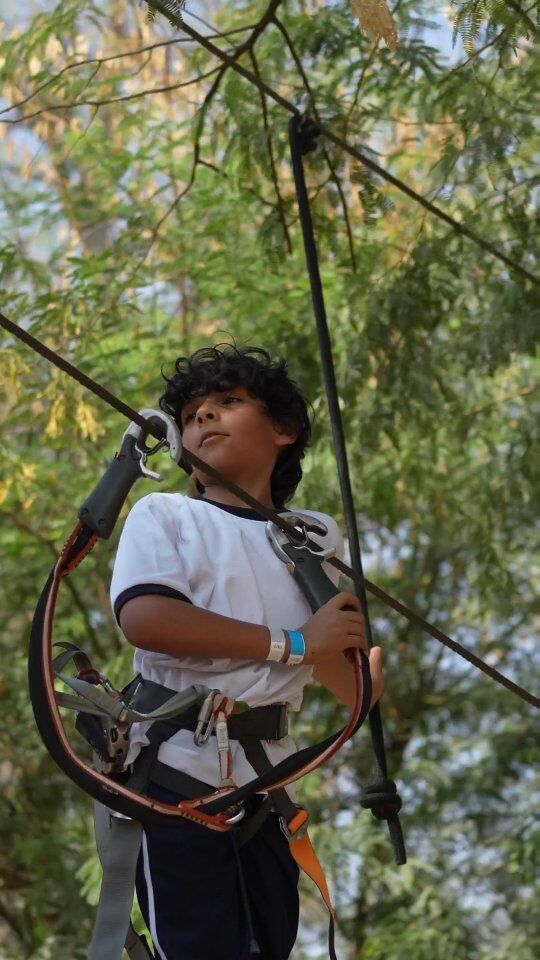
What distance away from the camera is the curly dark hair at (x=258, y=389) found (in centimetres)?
216

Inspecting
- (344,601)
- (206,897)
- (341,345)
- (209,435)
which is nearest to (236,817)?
(206,897)

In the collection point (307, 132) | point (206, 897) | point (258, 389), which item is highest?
point (307, 132)

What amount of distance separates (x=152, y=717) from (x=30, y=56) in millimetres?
2918

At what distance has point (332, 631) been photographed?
1860 mm

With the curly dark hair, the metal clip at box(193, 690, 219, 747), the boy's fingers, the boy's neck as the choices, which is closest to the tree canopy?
the curly dark hair

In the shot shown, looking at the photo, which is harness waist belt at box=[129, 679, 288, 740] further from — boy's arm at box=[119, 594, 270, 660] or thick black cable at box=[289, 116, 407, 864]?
thick black cable at box=[289, 116, 407, 864]

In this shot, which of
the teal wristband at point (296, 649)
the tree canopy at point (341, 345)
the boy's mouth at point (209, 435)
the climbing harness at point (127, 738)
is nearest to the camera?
the climbing harness at point (127, 738)

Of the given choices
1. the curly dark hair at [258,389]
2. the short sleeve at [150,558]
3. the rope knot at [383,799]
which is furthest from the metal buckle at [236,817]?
the curly dark hair at [258,389]

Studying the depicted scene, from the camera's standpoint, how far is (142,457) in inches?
72.3

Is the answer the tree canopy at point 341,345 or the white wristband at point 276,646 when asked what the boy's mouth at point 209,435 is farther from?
the tree canopy at point 341,345

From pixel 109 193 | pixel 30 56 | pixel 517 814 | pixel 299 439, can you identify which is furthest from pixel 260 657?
pixel 517 814

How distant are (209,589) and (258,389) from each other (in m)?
0.40

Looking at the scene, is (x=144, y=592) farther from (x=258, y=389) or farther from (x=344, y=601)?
(x=258, y=389)

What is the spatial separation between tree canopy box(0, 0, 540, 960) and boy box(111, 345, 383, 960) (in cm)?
115
